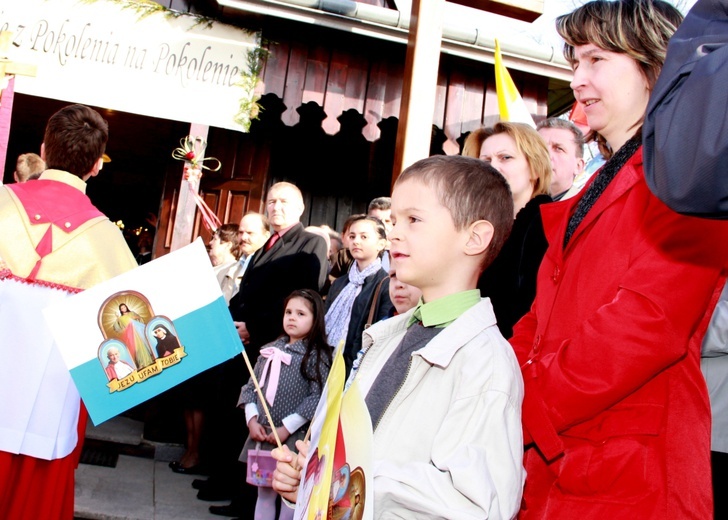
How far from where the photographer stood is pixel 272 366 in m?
4.15

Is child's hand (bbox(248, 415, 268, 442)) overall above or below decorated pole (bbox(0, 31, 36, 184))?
below

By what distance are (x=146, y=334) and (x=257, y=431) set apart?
77.5 inches

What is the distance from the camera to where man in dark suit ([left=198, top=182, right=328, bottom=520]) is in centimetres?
Answer: 489

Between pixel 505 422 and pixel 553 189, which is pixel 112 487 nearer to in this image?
pixel 553 189

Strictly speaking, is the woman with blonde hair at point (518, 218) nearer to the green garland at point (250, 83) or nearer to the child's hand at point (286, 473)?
the child's hand at point (286, 473)

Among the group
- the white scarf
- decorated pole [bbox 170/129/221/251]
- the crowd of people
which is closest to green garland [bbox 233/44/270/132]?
decorated pole [bbox 170/129/221/251]

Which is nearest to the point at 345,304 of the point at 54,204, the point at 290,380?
the point at 290,380

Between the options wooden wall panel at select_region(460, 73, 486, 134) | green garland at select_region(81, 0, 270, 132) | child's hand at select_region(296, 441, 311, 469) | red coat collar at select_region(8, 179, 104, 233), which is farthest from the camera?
wooden wall panel at select_region(460, 73, 486, 134)

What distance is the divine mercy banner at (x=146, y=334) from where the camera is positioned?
2.16 metres

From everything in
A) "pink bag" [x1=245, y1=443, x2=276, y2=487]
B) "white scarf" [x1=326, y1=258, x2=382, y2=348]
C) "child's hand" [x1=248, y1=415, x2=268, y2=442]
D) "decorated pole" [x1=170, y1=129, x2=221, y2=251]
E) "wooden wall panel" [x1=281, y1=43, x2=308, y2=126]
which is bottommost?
"pink bag" [x1=245, y1=443, x2=276, y2=487]

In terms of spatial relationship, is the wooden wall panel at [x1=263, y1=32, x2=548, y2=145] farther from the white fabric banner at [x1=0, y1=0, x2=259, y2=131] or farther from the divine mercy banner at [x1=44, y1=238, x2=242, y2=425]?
the divine mercy banner at [x1=44, y1=238, x2=242, y2=425]

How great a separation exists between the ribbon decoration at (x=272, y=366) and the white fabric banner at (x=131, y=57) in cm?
274

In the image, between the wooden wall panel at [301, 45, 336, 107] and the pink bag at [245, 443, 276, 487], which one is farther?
the wooden wall panel at [301, 45, 336, 107]

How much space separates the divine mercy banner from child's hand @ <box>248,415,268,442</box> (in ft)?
6.21
